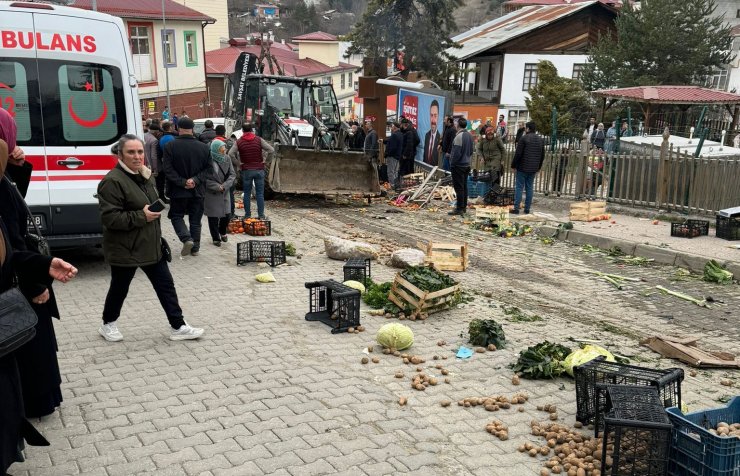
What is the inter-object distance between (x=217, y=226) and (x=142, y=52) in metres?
26.7

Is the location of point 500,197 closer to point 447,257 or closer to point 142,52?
point 447,257

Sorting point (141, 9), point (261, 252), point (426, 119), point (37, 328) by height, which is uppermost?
point (141, 9)

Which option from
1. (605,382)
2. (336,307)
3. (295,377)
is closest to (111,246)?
(295,377)

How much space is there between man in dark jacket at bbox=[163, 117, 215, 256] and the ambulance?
776 millimetres

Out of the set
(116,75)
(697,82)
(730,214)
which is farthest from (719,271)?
(697,82)

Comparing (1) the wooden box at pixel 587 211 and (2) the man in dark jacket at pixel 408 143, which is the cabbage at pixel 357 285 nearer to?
(1) the wooden box at pixel 587 211

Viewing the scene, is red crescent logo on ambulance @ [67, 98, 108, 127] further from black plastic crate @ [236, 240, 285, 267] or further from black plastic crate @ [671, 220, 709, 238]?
black plastic crate @ [671, 220, 709, 238]

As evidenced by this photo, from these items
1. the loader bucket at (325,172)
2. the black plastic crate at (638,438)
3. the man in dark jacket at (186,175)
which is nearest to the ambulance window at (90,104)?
the man in dark jacket at (186,175)

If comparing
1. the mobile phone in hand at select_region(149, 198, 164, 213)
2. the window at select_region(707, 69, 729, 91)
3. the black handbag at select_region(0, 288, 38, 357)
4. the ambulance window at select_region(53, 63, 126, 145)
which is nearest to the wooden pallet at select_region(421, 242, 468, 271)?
the ambulance window at select_region(53, 63, 126, 145)

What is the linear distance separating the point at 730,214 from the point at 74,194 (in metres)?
10.6

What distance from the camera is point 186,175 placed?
922 cm

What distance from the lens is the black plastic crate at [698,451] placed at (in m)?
3.61

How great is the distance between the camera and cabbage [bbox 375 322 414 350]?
Result: 20.4ft

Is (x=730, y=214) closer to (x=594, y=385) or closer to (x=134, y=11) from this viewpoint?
(x=594, y=385)
